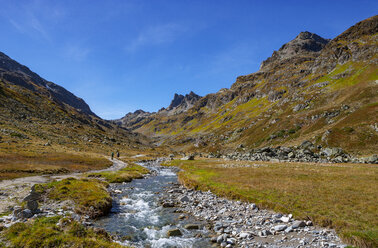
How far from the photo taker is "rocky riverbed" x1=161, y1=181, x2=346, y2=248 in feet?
46.9

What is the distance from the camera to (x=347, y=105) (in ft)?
310

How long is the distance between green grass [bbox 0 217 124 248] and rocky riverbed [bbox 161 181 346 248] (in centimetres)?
932

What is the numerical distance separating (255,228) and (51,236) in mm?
15562

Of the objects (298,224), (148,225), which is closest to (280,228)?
(298,224)

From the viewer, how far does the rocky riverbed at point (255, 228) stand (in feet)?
46.9

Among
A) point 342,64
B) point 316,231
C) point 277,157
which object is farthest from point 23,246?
point 342,64

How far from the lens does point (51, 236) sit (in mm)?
12898

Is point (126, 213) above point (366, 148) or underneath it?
underneath

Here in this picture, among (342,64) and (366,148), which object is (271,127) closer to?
(366,148)

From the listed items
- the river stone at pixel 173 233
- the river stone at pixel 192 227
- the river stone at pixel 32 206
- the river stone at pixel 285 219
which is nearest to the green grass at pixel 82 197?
the river stone at pixel 32 206

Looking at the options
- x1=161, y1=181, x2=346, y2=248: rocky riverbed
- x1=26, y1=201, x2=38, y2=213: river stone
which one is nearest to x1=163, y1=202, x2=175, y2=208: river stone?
x1=161, y1=181, x2=346, y2=248: rocky riverbed

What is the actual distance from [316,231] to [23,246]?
19988 mm

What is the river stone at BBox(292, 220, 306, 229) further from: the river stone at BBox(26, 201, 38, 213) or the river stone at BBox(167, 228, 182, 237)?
the river stone at BBox(26, 201, 38, 213)

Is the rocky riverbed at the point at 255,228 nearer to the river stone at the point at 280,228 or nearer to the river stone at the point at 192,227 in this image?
the river stone at the point at 280,228
